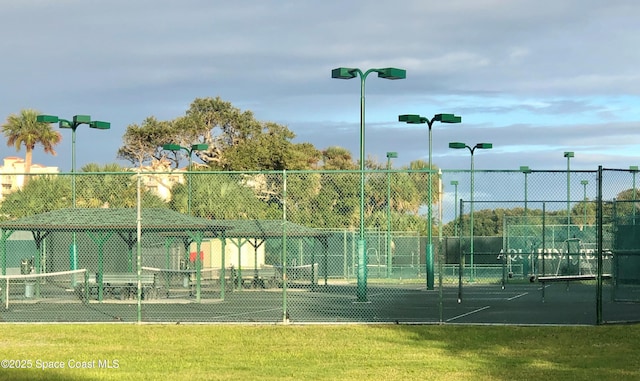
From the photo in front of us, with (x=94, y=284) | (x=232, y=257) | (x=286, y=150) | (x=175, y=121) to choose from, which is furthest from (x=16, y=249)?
(x=175, y=121)

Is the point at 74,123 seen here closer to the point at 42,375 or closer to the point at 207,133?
the point at 42,375

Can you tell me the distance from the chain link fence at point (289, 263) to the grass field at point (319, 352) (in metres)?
1.38

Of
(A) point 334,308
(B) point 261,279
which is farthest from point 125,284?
(A) point 334,308

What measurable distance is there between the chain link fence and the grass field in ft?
4.54

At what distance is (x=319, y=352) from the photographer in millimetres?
18062

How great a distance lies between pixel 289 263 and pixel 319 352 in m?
29.2

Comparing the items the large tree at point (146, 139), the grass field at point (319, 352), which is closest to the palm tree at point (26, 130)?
the large tree at point (146, 139)

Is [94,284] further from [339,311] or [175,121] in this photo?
[175,121]

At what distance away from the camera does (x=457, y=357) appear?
57.6ft

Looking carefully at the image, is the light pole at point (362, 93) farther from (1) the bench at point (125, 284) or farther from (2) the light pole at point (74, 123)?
(2) the light pole at point (74, 123)

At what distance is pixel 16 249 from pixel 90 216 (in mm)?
18036

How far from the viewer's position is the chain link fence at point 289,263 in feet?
80.2

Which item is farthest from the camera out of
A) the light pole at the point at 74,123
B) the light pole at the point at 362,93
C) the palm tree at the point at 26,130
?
the palm tree at the point at 26,130

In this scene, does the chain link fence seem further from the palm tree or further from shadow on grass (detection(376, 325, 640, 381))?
the palm tree
